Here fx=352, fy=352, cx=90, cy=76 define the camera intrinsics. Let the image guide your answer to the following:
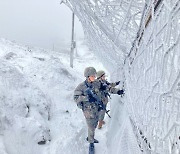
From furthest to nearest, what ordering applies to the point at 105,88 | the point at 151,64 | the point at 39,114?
the point at 39,114 → the point at 105,88 → the point at 151,64

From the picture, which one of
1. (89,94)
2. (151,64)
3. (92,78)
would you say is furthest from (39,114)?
(151,64)

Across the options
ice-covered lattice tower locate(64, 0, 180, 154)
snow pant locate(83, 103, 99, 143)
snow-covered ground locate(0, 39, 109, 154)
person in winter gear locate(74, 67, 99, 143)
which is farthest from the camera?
snow-covered ground locate(0, 39, 109, 154)

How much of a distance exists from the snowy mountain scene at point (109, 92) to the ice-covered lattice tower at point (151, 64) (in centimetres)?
1

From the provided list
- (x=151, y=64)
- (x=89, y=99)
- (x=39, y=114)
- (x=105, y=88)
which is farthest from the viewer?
(x=39, y=114)

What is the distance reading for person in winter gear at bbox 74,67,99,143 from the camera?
6.32 meters

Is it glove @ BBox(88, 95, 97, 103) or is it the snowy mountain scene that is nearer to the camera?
the snowy mountain scene

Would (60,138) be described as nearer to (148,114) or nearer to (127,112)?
(127,112)

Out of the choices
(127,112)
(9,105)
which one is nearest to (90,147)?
(127,112)

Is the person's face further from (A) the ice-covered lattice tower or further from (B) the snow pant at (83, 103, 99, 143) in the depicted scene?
(A) the ice-covered lattice tower

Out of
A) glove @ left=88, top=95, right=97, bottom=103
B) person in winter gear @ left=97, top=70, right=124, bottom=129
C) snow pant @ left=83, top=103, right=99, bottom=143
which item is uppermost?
person in winter gear @ left=97, top=70, right=124, bottom=129

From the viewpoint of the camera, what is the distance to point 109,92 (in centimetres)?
681

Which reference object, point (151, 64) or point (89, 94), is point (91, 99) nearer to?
point (89, 94)

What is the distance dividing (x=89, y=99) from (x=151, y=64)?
2698mm

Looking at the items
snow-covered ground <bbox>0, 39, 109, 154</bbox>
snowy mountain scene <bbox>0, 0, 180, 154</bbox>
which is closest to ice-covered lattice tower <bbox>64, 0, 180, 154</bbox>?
snowy mountain scene <bbox>0, 0, 180, 154</bbox>
